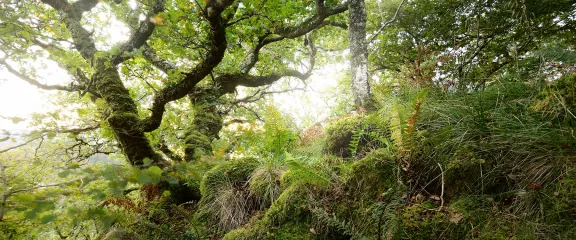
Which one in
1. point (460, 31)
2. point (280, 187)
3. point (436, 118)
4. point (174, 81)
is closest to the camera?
point (436, 118)

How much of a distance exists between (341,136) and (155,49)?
3950 mm

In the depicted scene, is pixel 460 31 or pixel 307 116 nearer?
pixel 460 31

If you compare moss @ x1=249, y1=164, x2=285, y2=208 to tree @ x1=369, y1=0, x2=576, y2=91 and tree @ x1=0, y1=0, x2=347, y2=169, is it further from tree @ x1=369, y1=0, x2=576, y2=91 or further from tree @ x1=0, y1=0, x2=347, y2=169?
tree @ x1=369, y1=0, x2=576, y2=91

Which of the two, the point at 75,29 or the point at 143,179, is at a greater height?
the point at 75,29

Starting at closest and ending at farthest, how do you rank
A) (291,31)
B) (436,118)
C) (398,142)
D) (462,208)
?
(462,208) → (398,142) → (436,118) → (291,31)

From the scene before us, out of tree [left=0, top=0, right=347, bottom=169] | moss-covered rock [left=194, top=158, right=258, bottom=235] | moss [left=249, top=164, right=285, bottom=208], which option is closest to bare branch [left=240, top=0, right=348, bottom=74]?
tree [left=0, top=0, right=347, bottom=169]

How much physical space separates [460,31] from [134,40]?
6733 millimetres

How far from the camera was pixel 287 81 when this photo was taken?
38.9 ft

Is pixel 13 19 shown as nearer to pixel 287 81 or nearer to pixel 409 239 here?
pixel 409 239

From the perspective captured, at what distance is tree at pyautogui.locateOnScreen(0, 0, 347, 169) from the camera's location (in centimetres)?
413

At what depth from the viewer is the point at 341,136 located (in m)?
3.98

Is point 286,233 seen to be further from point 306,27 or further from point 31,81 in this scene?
point 31,81

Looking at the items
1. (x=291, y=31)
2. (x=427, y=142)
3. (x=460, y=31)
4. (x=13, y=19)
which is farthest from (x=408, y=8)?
(x=13, y=19)

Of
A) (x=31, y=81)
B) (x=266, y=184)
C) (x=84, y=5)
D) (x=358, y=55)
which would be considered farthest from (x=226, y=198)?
(x=84, y=5)
